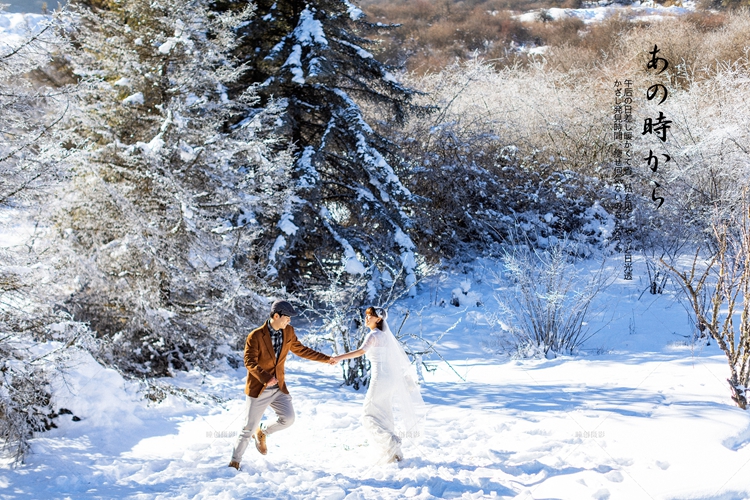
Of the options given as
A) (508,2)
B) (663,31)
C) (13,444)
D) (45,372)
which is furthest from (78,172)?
(508,2)

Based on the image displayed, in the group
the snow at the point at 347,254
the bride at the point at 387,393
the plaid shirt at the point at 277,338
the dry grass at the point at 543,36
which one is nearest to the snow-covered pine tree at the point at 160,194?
the snow at the point at 347,254

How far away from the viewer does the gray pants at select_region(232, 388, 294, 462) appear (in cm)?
473

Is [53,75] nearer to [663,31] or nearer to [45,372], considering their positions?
[45,372]

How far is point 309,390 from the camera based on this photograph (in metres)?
7.46

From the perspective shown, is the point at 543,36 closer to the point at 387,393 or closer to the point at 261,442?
the point at 387,393

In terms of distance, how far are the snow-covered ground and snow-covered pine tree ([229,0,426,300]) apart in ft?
9.15

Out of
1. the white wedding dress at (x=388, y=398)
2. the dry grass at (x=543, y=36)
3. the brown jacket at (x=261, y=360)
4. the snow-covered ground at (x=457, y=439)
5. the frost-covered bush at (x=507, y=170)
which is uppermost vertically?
the dry grass at (x=543, y=36)

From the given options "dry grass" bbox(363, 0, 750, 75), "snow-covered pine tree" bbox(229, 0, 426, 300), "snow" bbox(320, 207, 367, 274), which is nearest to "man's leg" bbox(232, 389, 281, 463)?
"snow-covered pine tree" bbox(229, 0, 426, 300)

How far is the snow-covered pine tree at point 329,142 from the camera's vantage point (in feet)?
32.3

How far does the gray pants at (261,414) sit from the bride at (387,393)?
634 millimetres

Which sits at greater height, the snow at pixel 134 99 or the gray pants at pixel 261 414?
the snow at pixel 134 99

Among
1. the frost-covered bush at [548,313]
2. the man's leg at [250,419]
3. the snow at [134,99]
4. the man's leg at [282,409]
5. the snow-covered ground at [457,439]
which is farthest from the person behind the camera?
the frost-covered bush at [548,313]

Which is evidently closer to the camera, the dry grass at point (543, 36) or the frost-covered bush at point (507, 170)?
the frost-covered bush at point (507, 170)

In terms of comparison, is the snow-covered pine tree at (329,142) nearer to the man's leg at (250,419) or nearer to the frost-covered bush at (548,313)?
the frost-covered bush at (548,313)
